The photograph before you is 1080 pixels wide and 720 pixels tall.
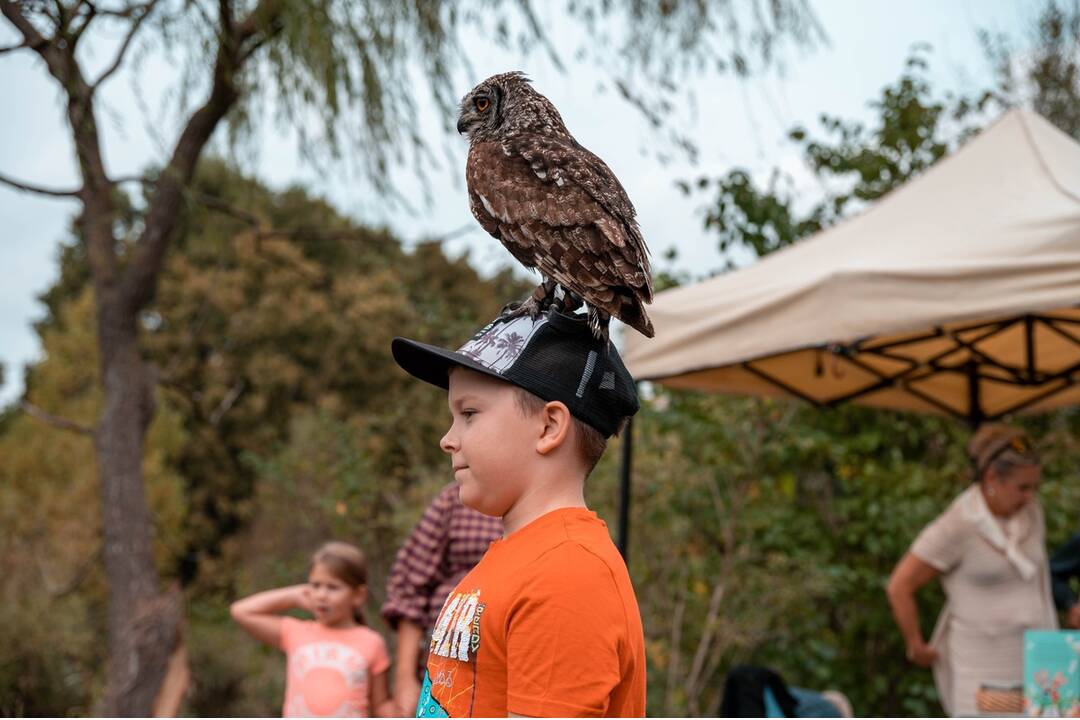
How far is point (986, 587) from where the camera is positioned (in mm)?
3715

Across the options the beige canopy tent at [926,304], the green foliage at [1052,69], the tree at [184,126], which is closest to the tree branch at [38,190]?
the tree at [184,126]

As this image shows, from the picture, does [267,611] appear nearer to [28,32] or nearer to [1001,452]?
[28,32]

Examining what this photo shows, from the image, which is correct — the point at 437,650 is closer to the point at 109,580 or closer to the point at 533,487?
the point at 533,487

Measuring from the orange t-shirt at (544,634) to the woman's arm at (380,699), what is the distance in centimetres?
203

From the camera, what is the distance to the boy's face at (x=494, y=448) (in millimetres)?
1342

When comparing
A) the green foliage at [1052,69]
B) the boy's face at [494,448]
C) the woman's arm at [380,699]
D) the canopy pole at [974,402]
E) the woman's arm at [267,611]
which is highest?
the green foliage at [1052,69]

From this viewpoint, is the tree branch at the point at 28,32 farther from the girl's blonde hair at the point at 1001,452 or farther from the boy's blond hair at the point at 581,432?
the girl's blonde hair at the point at 1001,452

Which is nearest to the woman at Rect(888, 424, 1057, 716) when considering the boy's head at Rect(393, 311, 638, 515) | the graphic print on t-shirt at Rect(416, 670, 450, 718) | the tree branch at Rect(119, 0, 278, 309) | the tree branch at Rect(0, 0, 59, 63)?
the boy's head at Rect(393, 311, 638, 515)

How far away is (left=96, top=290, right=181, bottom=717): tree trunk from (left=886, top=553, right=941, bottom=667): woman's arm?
3131 millimetres

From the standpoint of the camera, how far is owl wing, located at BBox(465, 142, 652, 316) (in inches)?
56.6

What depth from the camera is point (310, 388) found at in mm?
19969

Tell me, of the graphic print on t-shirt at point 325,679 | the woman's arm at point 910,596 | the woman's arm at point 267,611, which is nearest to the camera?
the graphic print on t-shirt at point 325,679

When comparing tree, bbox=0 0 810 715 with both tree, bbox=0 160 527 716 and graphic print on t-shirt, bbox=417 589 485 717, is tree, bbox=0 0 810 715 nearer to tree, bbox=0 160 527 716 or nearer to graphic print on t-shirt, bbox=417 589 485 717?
tree, bbox=0 160 527 716

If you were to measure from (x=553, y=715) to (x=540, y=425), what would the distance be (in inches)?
14.2
